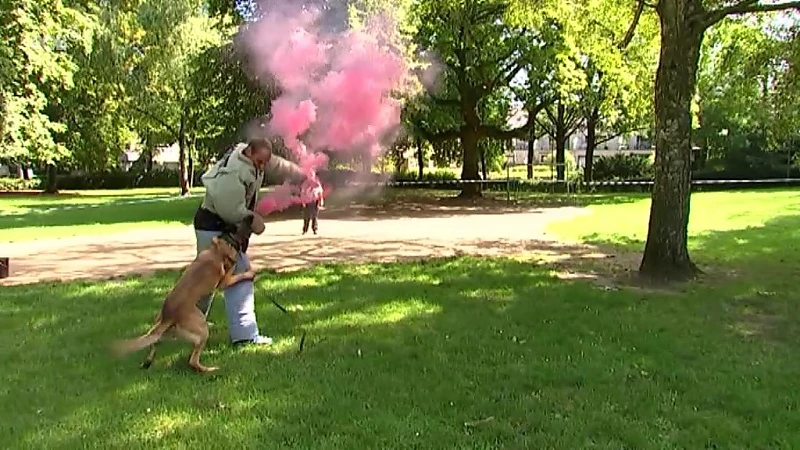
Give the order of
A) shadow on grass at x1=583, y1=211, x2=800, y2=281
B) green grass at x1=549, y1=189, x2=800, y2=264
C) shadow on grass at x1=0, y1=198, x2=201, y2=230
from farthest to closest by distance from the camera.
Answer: shadow on grass at x1=0, y1=198, x2=201, y2=230, green grass at x1=549, y1=189, x2=800, y2=264, shadow on grass at x1=583, y1=211, x2=800, y2=281

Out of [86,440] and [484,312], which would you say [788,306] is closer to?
[484,312]

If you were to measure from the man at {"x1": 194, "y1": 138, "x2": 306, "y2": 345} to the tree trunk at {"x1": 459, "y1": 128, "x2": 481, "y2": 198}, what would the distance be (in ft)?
74.5

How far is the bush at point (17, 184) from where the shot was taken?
1703 inches

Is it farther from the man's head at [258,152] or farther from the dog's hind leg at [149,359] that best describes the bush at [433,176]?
the dog's hind leg at [149,359]

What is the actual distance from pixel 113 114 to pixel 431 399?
3697cm

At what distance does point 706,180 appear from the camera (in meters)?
36.2

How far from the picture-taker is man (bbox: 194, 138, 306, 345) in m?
5.95

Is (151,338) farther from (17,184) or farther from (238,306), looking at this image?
(17,184)

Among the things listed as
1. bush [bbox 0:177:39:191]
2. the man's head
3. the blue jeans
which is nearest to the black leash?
the blue jeans

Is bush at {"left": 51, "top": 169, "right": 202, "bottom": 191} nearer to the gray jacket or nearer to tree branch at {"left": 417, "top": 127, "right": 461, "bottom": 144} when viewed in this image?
tree branch at {"left": 417, "top": 127, "right": 461, "bottom": 144}

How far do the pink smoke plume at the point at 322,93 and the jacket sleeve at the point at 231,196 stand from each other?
13.4ft

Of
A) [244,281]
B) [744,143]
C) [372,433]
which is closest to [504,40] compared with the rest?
[744,143]

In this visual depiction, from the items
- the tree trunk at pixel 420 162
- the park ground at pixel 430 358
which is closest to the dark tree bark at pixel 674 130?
the park ground at pixel 430 358

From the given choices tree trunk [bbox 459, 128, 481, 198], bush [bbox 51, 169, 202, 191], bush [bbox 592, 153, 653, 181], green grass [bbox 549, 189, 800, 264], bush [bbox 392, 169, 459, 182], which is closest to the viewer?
green grass [bbox 549, 189, 800, 264]
